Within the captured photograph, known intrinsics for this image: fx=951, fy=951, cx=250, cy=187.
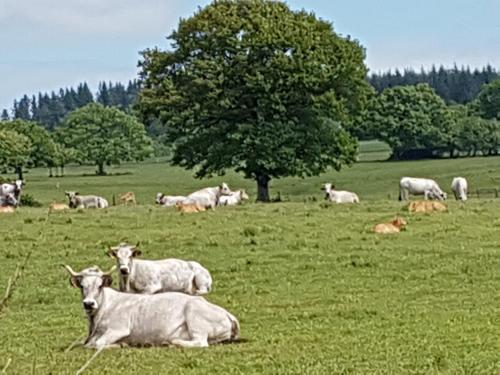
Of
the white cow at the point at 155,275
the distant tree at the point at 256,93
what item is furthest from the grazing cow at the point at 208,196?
the white cow at the point at 155,275

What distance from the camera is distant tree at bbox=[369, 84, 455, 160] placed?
99.4 meters

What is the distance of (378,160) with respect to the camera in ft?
317

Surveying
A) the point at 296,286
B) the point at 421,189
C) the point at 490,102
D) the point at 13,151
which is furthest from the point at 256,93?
the point at 490,102

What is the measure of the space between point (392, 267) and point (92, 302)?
374 inches

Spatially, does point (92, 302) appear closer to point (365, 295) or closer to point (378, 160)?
point (365, 295)

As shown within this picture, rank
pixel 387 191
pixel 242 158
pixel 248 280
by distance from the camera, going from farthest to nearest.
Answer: pixel 387 191 < pixel 242 158 < pixel 248 280

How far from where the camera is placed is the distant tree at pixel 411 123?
9944cm

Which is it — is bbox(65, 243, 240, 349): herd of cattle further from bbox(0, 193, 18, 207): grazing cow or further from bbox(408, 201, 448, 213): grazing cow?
bbox(0, 193, 18, 207): grazing cow

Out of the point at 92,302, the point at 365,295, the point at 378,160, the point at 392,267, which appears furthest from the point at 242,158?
the point at 378,160

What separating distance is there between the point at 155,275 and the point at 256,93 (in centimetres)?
2840

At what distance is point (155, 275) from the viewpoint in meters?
17.0

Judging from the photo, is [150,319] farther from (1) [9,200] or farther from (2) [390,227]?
(1) [9,200]

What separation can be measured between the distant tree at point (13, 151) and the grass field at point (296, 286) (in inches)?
1995

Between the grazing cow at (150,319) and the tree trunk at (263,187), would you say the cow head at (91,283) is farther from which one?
the tree trunk at (263,187)
